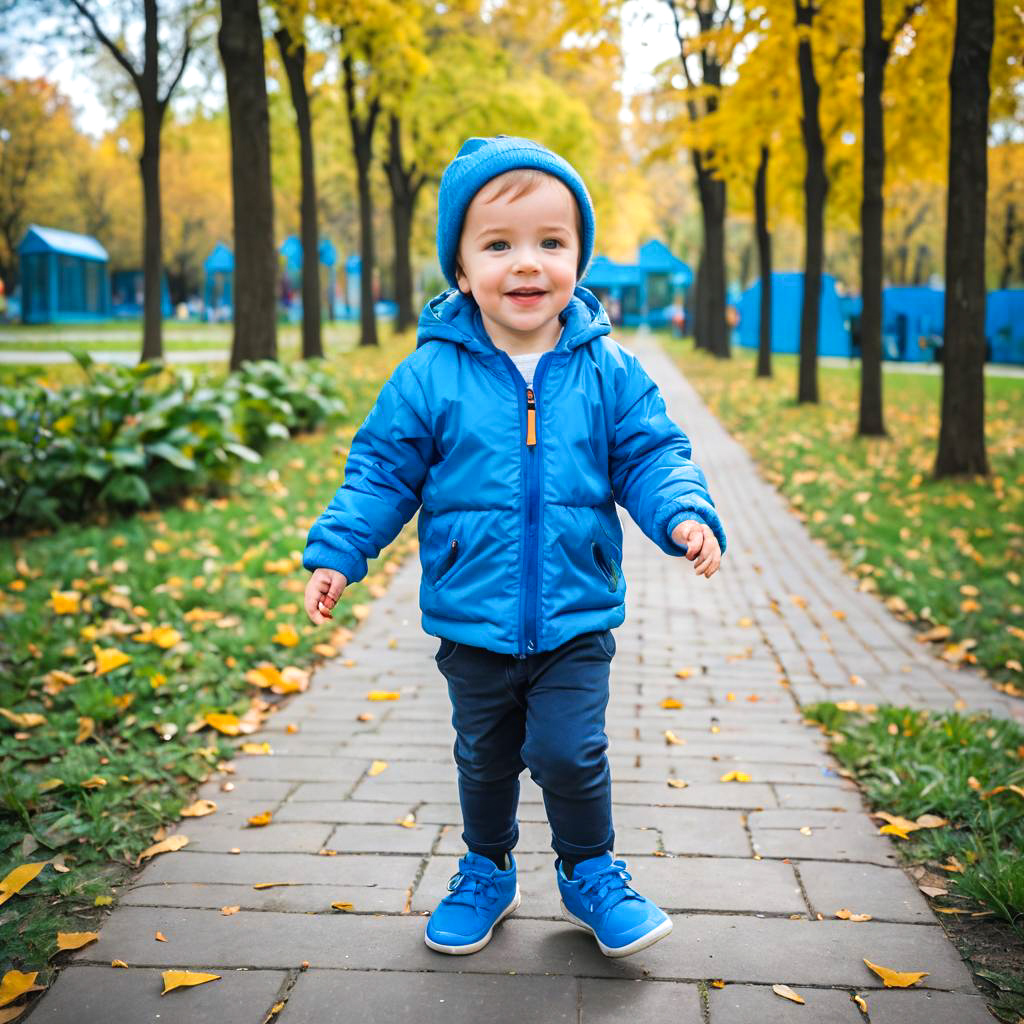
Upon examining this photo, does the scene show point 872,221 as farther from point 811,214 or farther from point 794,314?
point 794,314

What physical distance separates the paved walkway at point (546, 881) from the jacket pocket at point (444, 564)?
0.87m

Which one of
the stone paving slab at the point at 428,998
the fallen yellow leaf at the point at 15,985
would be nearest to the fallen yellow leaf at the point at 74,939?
the fallen yellow leaf at the point at 15,985

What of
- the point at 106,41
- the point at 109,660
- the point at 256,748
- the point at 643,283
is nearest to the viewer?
the point at 256,748

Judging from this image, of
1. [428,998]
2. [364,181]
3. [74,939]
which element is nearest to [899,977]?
[428,998]

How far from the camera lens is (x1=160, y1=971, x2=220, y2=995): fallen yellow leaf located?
2.36 meters

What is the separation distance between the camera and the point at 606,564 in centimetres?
248

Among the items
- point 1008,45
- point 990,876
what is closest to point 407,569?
point 990,876

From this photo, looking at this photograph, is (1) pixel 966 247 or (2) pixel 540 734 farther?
(1) pixel 966 247

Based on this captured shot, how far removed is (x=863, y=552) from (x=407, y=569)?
9.77 ft

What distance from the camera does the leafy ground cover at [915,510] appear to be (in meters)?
5.57

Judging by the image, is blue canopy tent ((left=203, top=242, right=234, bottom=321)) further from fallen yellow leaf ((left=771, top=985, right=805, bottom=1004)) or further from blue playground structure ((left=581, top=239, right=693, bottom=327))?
fallen yellow leaf ((left=771, top=985, right=805, bottom=1004))

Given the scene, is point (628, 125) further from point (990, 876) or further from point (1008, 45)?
point (990, 876)

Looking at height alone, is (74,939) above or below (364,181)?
below

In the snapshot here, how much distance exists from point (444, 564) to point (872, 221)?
10665 millimetres
